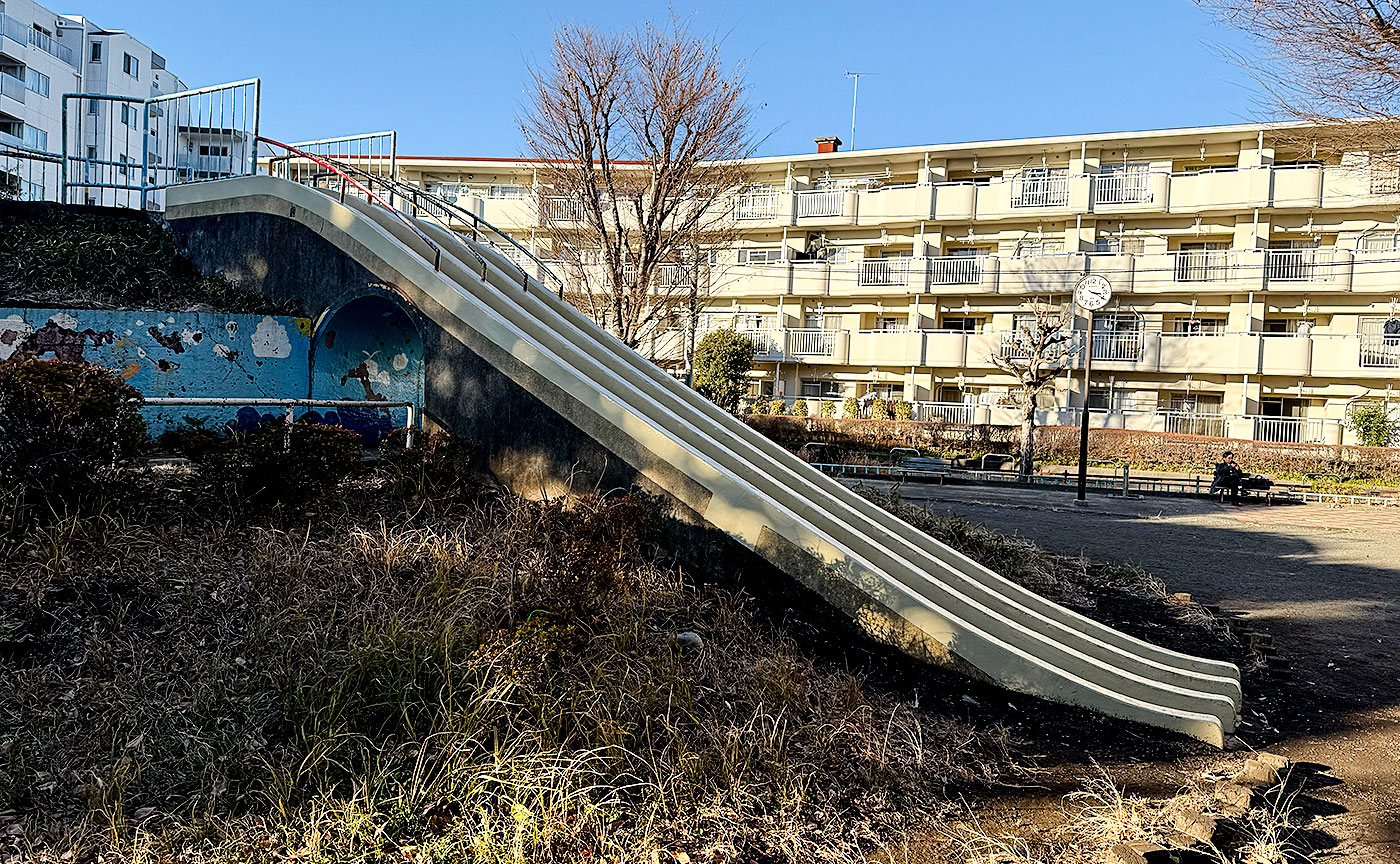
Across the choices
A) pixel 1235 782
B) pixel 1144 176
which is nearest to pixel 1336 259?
pixel 1144 176

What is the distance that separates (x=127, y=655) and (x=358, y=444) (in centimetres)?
249

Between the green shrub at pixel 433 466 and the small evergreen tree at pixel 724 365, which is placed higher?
the small evergreen tree at pixel 724 365

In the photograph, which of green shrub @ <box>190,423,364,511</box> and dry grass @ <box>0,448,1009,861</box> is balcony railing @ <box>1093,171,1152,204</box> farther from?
green shrub @ <box>190,423,364,511</box>

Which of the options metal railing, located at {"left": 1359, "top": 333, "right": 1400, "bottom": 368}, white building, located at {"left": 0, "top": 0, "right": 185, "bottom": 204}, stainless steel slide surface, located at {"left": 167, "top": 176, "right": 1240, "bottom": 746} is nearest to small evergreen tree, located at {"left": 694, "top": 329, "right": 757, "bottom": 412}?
metal railing, located at {"left": 1359, "top": 333, "right": 1400, "bottom": 368}

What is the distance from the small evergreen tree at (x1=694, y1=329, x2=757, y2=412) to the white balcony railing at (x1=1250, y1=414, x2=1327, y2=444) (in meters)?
15.6

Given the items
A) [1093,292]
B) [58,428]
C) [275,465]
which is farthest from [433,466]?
[1093,292]

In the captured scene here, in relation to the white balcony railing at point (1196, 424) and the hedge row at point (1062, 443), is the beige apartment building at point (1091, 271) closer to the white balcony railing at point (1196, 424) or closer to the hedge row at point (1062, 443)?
the white balcony railing at point (1196, 424)

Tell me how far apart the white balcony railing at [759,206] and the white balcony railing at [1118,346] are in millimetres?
13038

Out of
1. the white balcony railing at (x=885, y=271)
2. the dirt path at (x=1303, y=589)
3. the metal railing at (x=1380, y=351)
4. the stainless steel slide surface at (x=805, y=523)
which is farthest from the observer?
the white balcony railing at (x=885, y=271)

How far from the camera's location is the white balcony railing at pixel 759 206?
3631 centimetres

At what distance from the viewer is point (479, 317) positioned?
7555mm

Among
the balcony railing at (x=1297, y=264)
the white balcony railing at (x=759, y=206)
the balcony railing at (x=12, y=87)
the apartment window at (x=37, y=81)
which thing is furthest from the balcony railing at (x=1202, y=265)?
the apartment window at (x=37, y=81)

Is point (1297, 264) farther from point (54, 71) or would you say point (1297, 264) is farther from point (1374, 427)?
point (54, 71)

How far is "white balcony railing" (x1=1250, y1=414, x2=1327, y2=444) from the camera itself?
26859 mm
